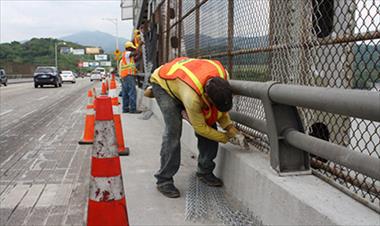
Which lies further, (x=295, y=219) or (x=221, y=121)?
(x=221, y=121)

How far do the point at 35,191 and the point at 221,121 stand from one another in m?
2.15

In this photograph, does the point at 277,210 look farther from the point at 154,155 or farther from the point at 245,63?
the point at 154,155

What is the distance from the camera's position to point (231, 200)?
3.89 m

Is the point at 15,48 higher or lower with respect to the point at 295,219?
higher

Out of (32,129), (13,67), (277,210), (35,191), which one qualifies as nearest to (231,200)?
(277,210)

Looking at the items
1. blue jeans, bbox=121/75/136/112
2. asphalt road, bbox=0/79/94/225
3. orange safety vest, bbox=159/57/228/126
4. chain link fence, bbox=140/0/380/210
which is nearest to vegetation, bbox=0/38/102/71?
blue jeans, bbox=121/75/136/112

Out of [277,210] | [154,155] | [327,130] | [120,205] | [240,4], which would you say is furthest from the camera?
[154,155]

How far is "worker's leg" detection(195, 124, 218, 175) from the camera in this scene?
418cm

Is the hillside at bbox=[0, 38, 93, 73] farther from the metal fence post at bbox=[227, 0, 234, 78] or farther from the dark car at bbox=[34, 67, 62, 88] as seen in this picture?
the metal fence post at bbox=[227, 0, 234, 78]

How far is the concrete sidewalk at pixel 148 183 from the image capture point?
11.7ft

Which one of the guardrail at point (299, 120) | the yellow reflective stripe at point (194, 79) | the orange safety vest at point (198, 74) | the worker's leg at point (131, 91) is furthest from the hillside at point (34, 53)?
the guardrail at point (299, 120)

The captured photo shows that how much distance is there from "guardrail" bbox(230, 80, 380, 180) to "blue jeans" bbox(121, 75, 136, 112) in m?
7.03

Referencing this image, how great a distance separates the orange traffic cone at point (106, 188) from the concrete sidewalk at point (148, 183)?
90cm

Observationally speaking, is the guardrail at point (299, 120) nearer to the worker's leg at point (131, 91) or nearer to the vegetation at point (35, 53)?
the worker's leg at point (131, 91)
